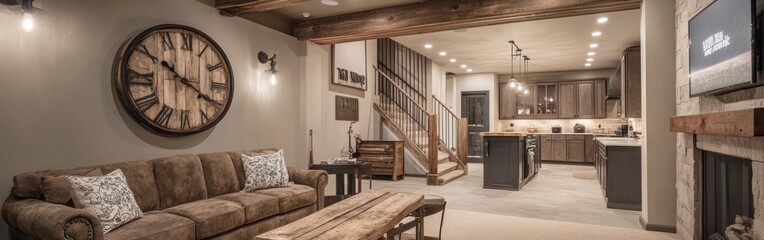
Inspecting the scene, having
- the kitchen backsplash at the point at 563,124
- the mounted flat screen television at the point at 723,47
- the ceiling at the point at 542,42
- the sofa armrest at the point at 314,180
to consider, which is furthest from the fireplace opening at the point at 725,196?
the kitchen backsplash at the point at 563,124

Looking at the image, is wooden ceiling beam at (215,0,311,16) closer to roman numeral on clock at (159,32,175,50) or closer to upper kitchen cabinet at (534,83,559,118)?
roman numeral on clock at (159,32,175,50)

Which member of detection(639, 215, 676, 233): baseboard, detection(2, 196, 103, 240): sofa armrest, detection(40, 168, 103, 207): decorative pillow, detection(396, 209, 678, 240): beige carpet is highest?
detection(40, 168, 103, 207): decorative pillow

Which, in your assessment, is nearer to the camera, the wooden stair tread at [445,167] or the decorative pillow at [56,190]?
the decorative pillow at [56,190]

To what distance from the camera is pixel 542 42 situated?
6.84 metres

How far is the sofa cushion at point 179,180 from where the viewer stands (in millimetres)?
3250

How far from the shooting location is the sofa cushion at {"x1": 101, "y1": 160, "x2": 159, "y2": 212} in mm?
3025

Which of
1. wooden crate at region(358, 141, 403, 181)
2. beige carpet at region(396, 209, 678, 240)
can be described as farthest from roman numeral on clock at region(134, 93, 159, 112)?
wooden crate at region(358, 141, 403, 181)

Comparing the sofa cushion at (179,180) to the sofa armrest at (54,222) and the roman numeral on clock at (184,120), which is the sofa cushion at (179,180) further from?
the sofa armrest at (54,222)

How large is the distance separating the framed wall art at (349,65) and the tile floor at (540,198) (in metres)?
1.85


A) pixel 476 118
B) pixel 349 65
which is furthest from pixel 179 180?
pixel 476 118

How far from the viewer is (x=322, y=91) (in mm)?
5887

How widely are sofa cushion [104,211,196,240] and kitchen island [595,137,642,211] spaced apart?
486cm

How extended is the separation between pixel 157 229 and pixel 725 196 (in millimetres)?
3767

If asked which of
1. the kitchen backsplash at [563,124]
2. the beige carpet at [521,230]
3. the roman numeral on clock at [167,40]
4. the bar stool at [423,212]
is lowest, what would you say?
the beige carpet at [521,230]
